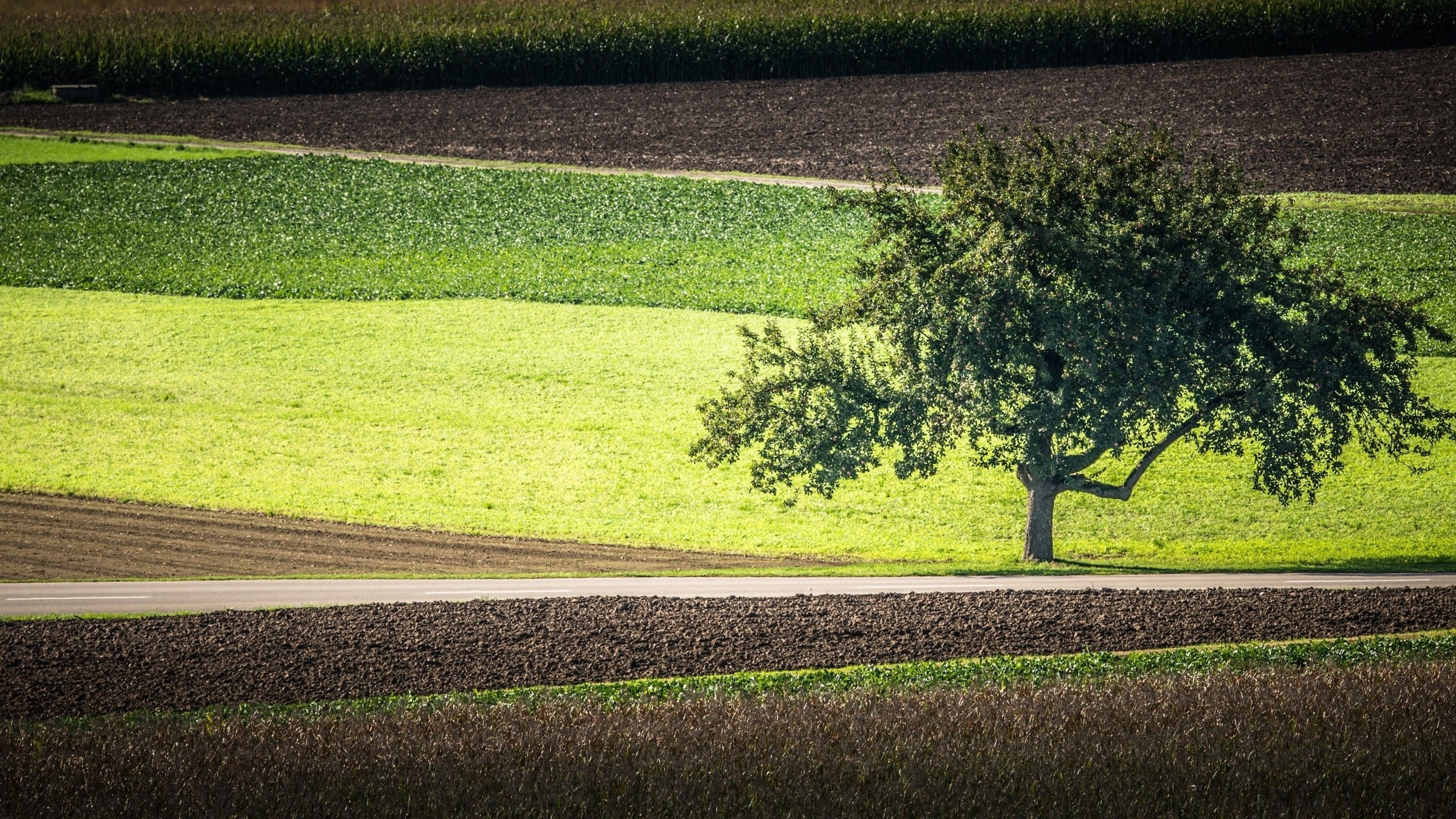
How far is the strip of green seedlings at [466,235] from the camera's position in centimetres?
4181

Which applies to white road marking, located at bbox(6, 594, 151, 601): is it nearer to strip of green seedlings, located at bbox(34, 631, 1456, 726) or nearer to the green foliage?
strip of green seedlings, located at bbox(34, 631, 1456, 726)

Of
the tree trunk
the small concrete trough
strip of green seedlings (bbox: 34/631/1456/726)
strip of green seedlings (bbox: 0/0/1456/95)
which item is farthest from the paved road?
the small concrete trough

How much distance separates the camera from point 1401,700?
13070 millimetres

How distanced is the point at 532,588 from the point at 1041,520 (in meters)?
9.42

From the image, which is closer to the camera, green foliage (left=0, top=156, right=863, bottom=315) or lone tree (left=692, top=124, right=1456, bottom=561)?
lone tree (left=692, top=124, right=1456, bottom=561)

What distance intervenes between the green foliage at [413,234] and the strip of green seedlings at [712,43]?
51.6ft

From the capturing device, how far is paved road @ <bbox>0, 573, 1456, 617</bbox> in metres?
20.0

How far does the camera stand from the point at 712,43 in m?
68.6

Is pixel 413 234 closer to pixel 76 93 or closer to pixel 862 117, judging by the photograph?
pixel 862 117

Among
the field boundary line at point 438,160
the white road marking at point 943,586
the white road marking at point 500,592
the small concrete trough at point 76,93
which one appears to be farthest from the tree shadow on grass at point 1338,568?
the small concrete trough at point 76,93

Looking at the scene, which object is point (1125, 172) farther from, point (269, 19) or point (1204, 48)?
point (269, 19)

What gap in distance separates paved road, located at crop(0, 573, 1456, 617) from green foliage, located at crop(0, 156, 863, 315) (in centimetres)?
1715

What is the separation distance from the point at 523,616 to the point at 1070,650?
7.37 metres

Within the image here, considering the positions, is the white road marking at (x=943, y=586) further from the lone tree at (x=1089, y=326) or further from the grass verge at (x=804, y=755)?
the grass verge at (x=804, y=755)
